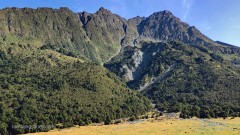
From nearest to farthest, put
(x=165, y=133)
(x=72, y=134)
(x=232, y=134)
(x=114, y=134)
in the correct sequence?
1. (x=232, y=134)
2. (x=165, y=133)
3. (x=114, y=134)
4. (x=72, y=134)

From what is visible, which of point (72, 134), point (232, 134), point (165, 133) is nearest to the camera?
point (232, 134)

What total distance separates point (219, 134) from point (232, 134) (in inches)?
238

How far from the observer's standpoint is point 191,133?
16012 centimetres

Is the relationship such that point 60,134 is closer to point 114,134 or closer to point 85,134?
point 85,134

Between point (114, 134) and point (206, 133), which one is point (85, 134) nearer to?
point (114, 134)

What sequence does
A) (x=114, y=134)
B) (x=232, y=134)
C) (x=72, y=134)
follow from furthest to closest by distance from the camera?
1. (x=72, y=134)
2. (x=114, y=134)
3. (x=232, y=134)

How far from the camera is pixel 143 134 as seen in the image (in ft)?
560

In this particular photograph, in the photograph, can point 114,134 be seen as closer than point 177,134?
No

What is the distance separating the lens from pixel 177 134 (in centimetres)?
15850

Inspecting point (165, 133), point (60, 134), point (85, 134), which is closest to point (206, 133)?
point (165, 133)

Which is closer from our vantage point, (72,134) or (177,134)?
(177,134)

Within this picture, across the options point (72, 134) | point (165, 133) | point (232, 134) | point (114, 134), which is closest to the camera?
point (232, 134)

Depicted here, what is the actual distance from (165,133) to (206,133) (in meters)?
20.3

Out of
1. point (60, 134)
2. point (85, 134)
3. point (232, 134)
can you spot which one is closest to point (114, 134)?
point (85, 134)
